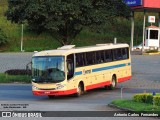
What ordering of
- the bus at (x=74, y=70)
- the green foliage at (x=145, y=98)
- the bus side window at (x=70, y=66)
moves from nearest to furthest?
the green foliage at (x=145, y=98) → the bus at (x=74, y=70) → the bus side window at (x=70, y=66)

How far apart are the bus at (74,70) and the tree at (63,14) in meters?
5.13

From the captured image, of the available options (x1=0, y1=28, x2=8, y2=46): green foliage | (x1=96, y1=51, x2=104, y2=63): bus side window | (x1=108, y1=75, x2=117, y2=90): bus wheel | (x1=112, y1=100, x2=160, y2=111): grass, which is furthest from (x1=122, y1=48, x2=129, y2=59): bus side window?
(x1=0, y1=28, x2=8, y2=46): green foliage

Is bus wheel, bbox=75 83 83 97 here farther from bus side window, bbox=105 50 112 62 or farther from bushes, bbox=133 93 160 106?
bushes, bbox=133 93 160 106

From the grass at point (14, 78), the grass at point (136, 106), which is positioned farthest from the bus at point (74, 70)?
the grass at point (14, 78)

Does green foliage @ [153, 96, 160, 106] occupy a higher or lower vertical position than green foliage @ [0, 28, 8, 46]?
lower

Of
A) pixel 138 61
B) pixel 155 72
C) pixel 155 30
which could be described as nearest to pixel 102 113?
pixel 155 72

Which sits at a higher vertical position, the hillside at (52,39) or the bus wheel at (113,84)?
the hillside at (52,39)

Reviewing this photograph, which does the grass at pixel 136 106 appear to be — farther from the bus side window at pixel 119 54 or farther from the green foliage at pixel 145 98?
the bus side window at pixel 119 54

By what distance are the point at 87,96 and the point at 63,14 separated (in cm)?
980

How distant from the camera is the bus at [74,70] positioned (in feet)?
83.6

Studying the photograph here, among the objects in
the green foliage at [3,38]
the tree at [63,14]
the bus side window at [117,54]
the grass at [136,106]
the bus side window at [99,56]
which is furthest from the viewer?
the green foliage at [3,38]

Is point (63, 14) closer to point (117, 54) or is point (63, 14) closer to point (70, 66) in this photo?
point (117, 54)

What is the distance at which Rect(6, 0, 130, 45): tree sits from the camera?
35.1 metres

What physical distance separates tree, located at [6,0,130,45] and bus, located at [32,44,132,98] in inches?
202
